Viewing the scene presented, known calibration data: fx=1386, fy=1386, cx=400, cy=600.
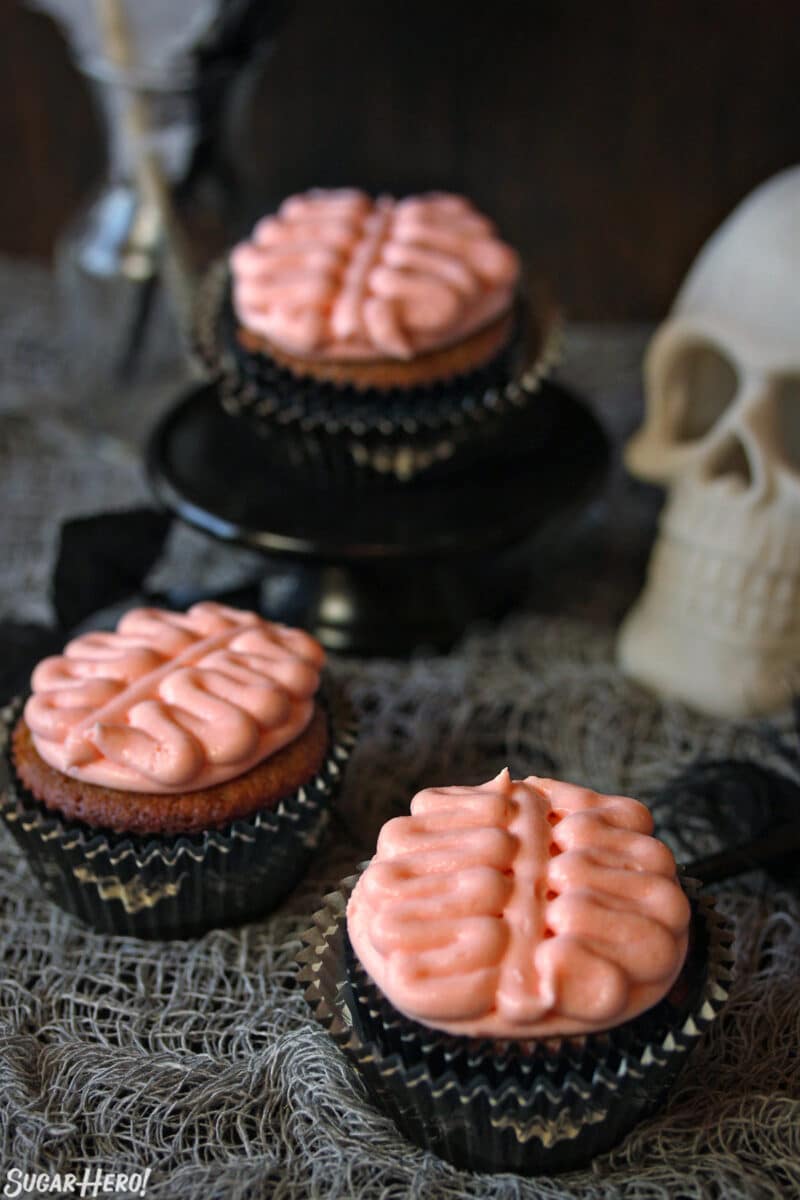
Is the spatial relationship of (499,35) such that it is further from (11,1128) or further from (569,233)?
(11,1128)

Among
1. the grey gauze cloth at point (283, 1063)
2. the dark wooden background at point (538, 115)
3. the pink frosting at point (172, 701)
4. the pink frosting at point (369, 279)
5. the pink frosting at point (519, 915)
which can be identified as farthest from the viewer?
the dark wooden background at point (538, 115)

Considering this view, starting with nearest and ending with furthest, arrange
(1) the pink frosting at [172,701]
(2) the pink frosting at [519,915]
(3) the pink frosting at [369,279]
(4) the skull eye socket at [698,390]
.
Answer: (2) the pink frosting at [519,915], (1) the pink frosting at [172,701], (3) the pink frosting at [369,279], (4) the skull eye socket at [698,390]

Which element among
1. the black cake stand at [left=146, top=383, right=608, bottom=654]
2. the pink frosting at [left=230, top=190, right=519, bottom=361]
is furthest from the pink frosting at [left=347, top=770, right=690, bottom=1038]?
the pink frosting at [left=230, top=190, right=519, bottom=361]

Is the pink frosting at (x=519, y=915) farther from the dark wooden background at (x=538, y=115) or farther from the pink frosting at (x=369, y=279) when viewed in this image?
the dark wooden background at (x=538, y=115)

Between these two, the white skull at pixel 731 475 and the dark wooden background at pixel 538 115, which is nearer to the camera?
the white skull at pixel 731 475

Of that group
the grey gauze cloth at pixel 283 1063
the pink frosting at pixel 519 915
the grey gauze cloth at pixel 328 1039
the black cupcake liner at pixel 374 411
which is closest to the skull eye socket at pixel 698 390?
the black cupcake liner at pixel 374 411

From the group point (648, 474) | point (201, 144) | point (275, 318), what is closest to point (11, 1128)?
point (275, 318)

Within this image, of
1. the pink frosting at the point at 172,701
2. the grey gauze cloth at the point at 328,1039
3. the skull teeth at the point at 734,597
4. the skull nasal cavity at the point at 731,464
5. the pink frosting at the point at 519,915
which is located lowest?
the grey gauze cloth at the point at 328,1039
